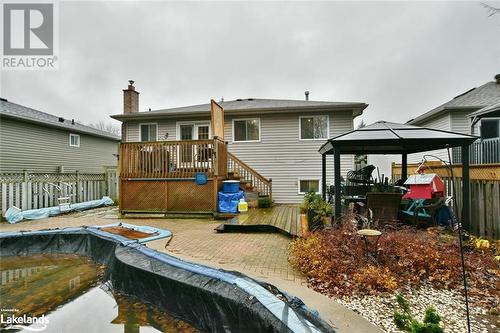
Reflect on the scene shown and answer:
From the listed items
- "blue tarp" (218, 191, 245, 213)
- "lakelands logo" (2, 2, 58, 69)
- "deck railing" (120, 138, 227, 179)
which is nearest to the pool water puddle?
"blue tarp" (218, 191, 245, 213)

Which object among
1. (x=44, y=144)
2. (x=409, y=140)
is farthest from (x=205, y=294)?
(x=44, y=144)

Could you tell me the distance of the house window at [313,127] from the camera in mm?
11296

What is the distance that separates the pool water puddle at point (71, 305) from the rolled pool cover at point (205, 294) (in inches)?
6.2

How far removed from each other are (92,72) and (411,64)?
1991cm

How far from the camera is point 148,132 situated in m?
12.5

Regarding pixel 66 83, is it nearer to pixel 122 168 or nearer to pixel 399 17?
pixel 122 168

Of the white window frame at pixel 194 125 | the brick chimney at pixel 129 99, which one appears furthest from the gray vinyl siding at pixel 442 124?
the brick chimney at pixel 129 99

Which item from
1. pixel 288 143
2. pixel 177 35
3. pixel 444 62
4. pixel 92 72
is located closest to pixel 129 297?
pixel 288 143

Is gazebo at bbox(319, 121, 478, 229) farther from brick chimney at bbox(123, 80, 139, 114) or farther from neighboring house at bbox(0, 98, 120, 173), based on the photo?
neighboring house at bbox(0, 98, 120, 173)

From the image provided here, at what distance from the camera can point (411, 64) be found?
49.5 ft

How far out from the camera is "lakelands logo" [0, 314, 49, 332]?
3066 millimetres

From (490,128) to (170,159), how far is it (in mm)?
13856

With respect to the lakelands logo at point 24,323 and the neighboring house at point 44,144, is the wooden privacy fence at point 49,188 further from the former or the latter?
the lakelands logo at point 24,323

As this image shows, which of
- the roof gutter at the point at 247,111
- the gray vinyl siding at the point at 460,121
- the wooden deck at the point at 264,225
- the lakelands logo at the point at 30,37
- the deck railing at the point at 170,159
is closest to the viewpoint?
the wooden deck at the point at 264,225
